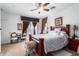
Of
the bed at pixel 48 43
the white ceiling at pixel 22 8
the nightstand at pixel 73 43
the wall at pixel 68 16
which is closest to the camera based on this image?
the white ceiling at pixel 22 8

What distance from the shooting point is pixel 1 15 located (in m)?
1.83

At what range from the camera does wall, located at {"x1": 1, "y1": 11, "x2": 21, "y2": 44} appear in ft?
6.11

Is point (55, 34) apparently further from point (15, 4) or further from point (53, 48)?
point (15, 4)

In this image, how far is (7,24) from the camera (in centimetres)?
190

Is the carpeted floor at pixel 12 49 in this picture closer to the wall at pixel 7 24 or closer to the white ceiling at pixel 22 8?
the wall at pixel 7 24

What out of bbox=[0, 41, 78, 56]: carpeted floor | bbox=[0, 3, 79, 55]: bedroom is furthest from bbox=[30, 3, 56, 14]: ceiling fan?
bbox=[0, 41, 78, 56]: carpeted floor

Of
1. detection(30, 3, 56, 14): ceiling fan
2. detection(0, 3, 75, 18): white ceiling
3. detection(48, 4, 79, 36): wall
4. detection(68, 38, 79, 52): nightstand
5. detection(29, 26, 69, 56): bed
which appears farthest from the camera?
detection(68, 38, 79, 52): nightstand

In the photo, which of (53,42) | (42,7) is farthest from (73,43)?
(42,7)

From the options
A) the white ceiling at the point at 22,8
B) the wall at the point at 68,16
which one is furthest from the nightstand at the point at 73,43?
the white ceiling at the point at 22,8

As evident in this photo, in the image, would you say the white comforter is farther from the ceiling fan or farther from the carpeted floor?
the ceiling fan

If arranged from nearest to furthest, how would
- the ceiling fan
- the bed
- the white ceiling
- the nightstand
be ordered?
the white ceiling, the ceiling fan, the bed, the nightstand

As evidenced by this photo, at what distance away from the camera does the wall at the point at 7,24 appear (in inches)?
73.4

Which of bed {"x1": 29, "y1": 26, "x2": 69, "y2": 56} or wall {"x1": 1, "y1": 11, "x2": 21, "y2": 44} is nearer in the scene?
wall {"x1": 1, "y1": 11, "x2": 21, "y2": 44}

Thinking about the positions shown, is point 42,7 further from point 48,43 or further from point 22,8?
point 48,43
